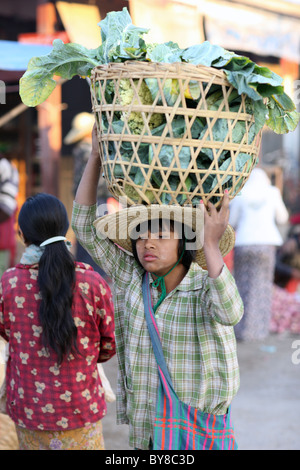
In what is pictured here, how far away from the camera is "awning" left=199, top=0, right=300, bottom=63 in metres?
6.74

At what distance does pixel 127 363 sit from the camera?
2236 millimetres

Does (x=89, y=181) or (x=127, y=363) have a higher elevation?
(x=89, y=181)

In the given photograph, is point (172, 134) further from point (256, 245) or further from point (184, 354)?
point (256, 245)

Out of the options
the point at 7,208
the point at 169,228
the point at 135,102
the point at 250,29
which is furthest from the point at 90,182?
the point at 250,29

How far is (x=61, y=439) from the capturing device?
2.51 meters

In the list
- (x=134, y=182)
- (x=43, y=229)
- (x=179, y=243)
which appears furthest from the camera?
(x=43, y=229)

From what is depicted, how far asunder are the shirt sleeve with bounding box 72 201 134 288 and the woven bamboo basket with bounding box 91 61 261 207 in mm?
382

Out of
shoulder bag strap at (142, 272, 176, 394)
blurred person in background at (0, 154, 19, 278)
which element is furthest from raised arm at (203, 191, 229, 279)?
Result: blurred person in background at (0, 154, 19, 278)

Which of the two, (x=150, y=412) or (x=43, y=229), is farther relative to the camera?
(x=43, y=229)

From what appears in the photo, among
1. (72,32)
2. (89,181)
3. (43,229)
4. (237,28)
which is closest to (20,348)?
(43,229)

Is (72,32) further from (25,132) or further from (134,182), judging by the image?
(134,182)

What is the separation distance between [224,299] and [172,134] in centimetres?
57

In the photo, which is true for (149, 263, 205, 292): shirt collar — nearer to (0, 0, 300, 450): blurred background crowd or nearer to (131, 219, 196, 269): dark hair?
(131, 219, 196, 269): dark hair

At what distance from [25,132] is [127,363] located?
24.8ft
